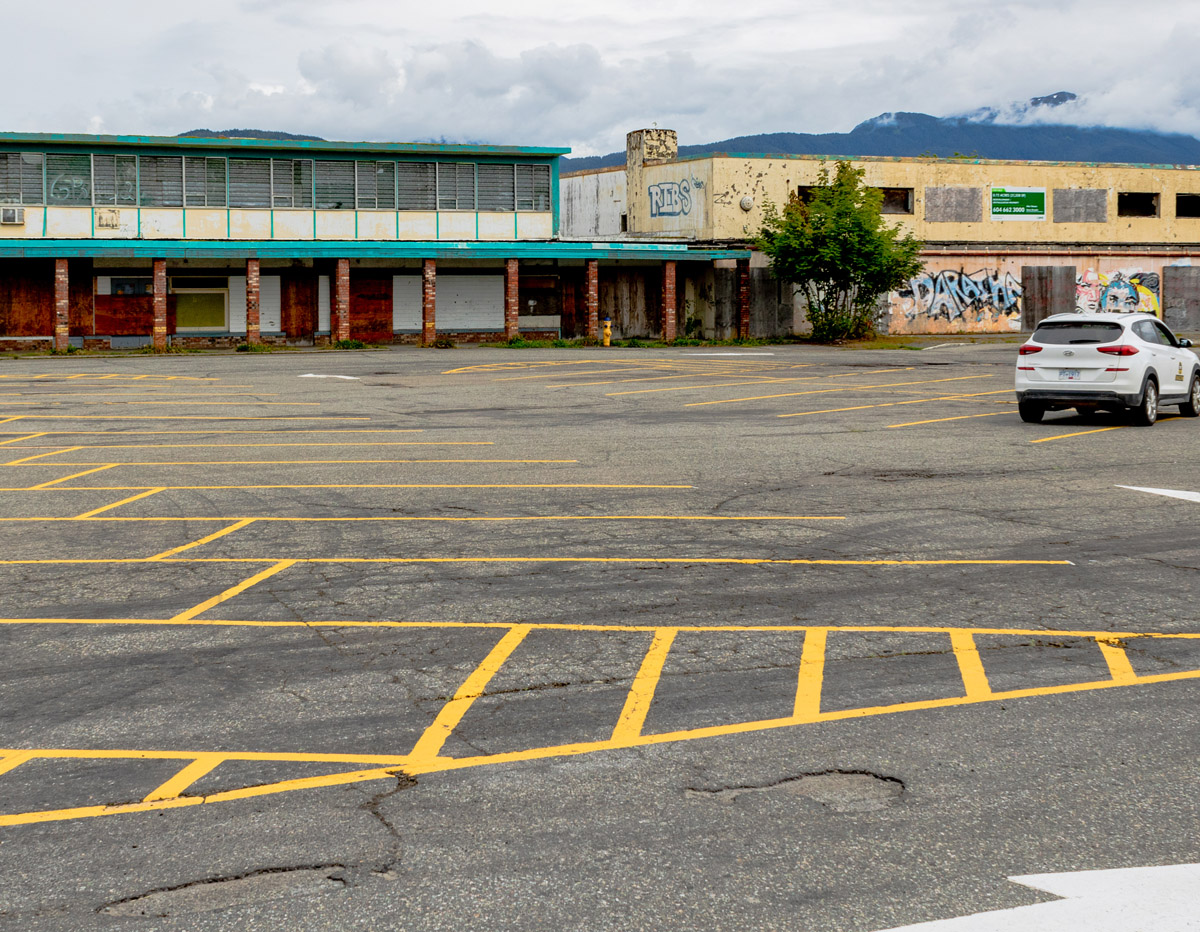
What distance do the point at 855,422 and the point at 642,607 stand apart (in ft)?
43.3

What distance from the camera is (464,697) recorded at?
681 centimetres

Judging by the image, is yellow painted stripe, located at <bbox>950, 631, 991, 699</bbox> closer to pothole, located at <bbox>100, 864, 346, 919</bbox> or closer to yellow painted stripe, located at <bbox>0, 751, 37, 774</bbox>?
pothole, located at <bbox>100, 864, 346, 919</bbox>

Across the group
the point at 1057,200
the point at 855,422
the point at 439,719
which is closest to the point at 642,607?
the point at 439,719

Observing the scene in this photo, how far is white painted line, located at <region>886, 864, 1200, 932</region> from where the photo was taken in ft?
13.7

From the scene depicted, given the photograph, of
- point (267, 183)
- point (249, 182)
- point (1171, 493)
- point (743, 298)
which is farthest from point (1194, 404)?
point (249, 182)

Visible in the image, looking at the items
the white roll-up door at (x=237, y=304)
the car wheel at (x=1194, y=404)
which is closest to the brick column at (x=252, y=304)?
the white roll-up door at (x=237, y=304)

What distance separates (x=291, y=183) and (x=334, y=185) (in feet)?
5.08

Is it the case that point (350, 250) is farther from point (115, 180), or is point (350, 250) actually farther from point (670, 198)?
point (670, 198)

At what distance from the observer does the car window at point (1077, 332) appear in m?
19.4

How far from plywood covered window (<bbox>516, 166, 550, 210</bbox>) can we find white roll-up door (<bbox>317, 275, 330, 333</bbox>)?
26.2 feet

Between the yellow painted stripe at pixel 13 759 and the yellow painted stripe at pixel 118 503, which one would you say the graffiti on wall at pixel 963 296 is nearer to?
the yellow painted stripe at pixel 118 503

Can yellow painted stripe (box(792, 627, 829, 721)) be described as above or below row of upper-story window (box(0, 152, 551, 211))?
below

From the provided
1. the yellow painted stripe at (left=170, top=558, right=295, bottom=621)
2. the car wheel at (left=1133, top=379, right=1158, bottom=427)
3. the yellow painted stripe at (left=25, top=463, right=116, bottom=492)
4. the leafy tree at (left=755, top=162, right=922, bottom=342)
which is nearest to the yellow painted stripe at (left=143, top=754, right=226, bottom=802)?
the yellow painted stripe at (left=170, top=558, right=295, bottom=621)

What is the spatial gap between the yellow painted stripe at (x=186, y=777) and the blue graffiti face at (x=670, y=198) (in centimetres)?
5034
